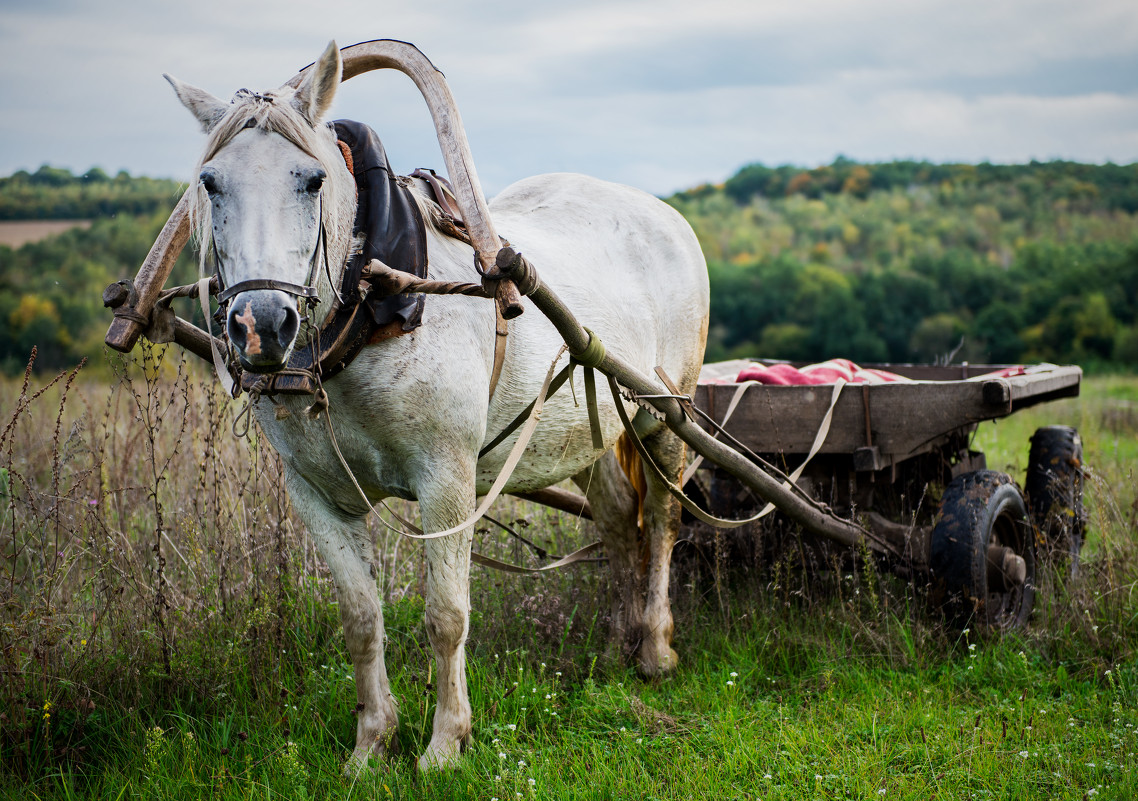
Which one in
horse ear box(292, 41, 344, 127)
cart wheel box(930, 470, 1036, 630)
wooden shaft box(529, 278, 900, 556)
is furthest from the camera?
cart wheel box(930, 470, 1036, 630)

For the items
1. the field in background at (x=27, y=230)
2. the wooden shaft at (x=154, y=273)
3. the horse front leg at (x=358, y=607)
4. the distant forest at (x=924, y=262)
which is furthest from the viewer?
the distant forest at (x=924, y=262)

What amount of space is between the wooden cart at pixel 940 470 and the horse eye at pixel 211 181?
8.16 ft

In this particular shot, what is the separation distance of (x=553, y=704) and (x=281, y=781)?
1020 mm

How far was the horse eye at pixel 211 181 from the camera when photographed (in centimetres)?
192

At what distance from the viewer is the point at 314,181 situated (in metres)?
2.01

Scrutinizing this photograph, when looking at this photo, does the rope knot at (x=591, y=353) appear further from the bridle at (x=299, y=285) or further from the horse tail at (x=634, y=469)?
the horse tail at (x=634, y=469)

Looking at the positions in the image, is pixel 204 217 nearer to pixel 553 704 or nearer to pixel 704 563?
pixel 553 704

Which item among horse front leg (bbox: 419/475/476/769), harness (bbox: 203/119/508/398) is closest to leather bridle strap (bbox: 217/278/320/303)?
harness (bbox: 203/119/508/398)

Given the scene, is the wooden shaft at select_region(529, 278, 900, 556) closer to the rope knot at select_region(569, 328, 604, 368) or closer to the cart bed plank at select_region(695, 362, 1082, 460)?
the rope knot at select_region(569, 328, 604, 368)

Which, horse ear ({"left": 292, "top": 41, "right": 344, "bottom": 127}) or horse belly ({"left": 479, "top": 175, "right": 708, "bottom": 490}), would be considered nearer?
horse ear ({"left": 292, "top": 41, "right": 344, "bottom": 127})

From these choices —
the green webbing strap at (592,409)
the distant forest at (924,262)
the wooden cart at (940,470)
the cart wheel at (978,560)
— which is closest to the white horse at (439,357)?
the green webbing strap at (592,409)

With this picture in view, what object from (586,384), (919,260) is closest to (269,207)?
(586,384)

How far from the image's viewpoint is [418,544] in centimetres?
434

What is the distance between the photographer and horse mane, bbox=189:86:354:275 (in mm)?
2010
